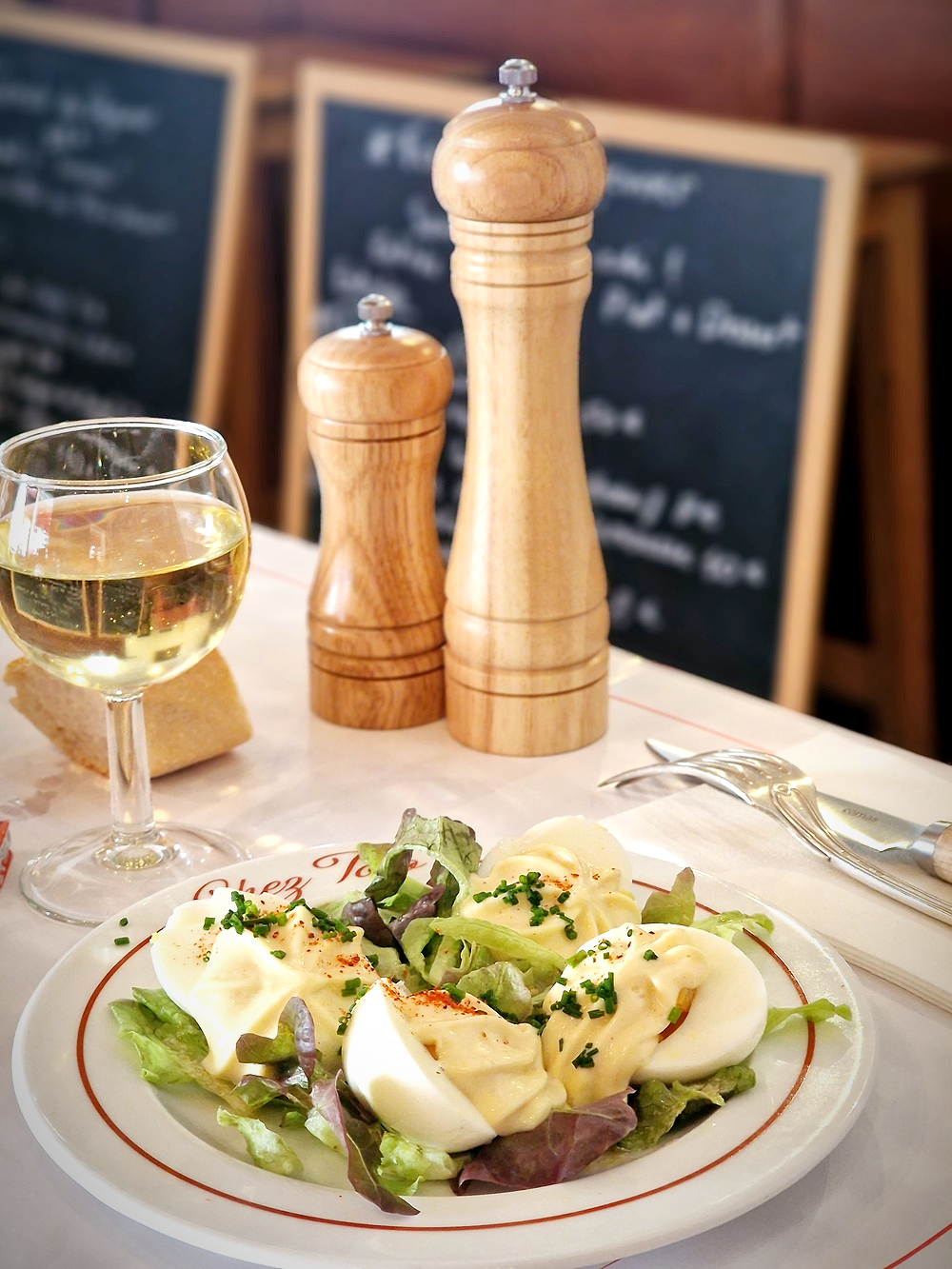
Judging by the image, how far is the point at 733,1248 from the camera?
0.55 metres

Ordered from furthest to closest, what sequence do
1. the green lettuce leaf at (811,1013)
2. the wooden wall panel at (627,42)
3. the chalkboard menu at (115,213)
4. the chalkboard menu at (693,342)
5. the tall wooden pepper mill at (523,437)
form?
the chalkboard menu at (115,213) → the wooden wall panel at (627,42) → the chalkboard menu at (693,342) → the tall wooden pepper mill at (523,437) → the green lettuce leaf at (811,1013)

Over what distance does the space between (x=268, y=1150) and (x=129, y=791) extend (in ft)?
1.07

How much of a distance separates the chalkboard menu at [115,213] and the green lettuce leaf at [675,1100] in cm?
214

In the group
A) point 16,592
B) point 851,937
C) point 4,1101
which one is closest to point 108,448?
point 16,592

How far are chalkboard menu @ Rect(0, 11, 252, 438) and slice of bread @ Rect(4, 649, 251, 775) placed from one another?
66.8 inches

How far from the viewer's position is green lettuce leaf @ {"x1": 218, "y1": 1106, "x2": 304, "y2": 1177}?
0.54m

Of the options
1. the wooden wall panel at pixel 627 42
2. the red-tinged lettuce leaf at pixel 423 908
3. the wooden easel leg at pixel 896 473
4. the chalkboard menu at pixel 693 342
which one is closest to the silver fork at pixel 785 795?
the red-tinged lettuce leaf at pixel 423 908

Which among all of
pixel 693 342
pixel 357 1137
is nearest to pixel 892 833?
pixel 357 1137

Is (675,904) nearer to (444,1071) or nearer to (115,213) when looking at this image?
(444,1071)

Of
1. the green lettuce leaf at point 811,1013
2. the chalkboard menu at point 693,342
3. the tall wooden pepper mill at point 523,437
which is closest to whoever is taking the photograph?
the green lettuce leaf at point 811,1013

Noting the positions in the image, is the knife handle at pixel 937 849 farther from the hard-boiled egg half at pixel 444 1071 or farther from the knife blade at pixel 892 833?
the hard-boiled egg half at pixel 444 1071

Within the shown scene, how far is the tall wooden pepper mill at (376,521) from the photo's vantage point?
0.94 metres

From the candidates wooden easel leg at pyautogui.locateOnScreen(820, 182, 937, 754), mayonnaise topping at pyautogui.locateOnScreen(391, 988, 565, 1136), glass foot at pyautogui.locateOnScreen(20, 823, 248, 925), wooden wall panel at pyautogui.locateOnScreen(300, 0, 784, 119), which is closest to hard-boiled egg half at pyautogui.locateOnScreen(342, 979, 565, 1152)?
mayonnaise topping at pyautogui.locateOnScreen(391, 988, 565, 1136)

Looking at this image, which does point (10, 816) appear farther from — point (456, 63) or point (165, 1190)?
point (456, 63)
